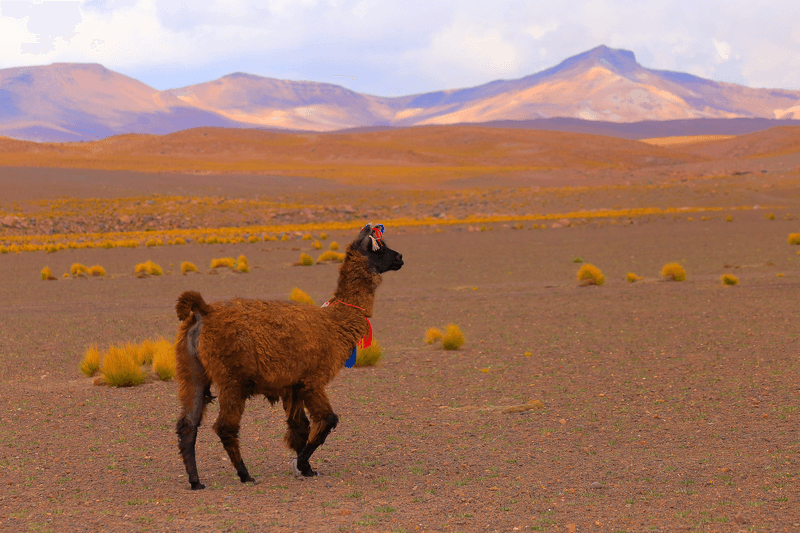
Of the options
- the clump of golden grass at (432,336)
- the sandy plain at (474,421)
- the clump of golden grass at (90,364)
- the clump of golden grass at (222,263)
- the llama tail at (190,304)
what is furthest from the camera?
the clump of golden grass at (222,263)

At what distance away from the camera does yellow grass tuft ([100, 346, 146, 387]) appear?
9.36 meters

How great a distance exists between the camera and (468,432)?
24.0 feet

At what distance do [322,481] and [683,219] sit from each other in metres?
40.4

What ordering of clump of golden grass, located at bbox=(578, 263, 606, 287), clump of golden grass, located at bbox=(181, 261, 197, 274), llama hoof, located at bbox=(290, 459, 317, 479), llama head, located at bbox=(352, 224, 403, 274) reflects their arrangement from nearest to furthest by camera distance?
1. llama hoof, located at bbox=(290, 459, 317, 479)
2. llama head, located at bbox=(352, 224, 403, 274)
3. clump of golden grass, located at bbox=(578, 263, 606, 287)
4. clump of golden grass, located at bbox=(181, 261, 197, 274)

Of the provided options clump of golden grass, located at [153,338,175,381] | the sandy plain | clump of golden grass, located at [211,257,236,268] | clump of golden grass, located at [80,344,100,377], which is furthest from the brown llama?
clump of golden grass, located at [211,257,236,268]

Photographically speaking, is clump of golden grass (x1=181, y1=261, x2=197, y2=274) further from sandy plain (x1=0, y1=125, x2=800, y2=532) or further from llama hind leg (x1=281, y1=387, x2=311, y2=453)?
llama hind leg (x1=281, y1=387, x2=311, y2=453)

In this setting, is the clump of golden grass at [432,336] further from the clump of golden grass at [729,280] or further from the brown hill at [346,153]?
the brown hill at [346,153]

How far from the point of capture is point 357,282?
242 inches

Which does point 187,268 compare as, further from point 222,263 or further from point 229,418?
point 229,418

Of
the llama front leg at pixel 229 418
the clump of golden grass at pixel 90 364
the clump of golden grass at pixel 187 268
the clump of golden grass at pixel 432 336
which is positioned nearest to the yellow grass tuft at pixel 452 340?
the clump of golden grass at pixel 432 336

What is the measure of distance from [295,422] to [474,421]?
2.48 metres

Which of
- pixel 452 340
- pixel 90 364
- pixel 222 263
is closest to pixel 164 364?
pixel 90 364

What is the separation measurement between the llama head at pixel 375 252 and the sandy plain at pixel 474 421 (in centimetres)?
156

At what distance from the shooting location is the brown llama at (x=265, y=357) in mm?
5434
